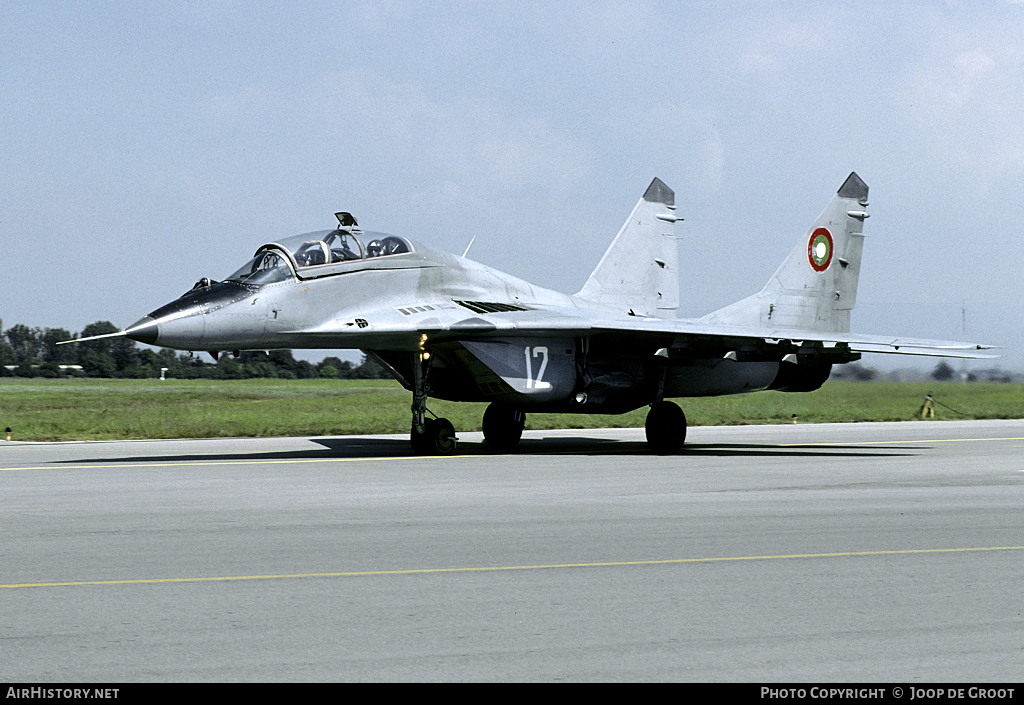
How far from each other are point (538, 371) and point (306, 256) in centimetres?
433


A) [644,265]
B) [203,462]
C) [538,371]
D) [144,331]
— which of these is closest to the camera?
[144,331]

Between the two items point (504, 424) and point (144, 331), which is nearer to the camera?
point (144, 331)

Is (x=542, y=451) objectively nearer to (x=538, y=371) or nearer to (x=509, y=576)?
(x=538, y=371)

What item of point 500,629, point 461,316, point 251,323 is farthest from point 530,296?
point 500,629

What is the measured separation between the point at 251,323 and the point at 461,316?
140 inches

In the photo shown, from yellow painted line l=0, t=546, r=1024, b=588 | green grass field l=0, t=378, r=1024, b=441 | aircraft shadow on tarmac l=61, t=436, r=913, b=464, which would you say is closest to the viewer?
yellow painted line l=0, t=546, r=1024, b=588

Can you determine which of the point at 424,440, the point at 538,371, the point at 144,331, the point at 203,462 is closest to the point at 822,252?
the point at 538,371

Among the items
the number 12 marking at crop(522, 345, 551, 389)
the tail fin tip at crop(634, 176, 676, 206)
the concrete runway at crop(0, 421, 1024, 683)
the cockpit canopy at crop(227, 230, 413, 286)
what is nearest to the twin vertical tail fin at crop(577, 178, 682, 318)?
the tail fin tip at crop(634, 176, 676, 206)

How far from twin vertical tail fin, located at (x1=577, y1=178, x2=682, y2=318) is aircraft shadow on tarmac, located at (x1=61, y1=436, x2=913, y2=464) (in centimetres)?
359

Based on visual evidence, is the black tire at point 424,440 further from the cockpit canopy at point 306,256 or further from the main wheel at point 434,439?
the cockpit canopy at point 306,256

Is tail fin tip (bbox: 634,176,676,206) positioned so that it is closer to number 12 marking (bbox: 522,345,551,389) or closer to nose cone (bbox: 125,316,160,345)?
number 12 marking (bbox: 522,345,551,389)

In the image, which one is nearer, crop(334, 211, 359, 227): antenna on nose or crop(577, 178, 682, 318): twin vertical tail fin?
crop(334, 211, 359, 227): antenna on nose

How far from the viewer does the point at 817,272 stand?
22.3 m

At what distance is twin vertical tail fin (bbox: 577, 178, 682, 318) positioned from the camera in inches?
939
